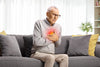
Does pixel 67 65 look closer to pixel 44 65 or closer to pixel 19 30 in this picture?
pixel 44 65

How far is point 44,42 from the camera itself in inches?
127

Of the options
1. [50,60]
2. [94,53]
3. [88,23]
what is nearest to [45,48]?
[50,60]

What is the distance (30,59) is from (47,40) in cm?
35

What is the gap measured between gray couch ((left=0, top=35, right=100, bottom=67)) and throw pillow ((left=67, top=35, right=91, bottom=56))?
12 centimetres

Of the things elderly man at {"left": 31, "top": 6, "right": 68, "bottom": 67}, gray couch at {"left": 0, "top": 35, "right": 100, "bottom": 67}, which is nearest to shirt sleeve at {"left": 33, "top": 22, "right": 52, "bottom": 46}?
elderly man at {"left": 31, "top": 6, "right": 68, "bottom": 67}

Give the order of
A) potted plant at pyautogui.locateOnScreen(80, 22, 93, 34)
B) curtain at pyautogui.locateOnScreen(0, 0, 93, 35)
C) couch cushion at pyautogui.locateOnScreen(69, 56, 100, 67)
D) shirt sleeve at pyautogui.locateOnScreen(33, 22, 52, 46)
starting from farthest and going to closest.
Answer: curtain at pyautogui.locateOnScreen(0, 0, 93, 35), potted plant at pyautogui.locateOnScreen(80, 22, 93, 34), couch cushion at pyautogui.locateOnScreen(69, 56, 100, 67), shirt sleeve at pyautogui.locateOnScreen(33, 22, 52, 46)

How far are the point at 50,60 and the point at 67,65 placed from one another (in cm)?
26

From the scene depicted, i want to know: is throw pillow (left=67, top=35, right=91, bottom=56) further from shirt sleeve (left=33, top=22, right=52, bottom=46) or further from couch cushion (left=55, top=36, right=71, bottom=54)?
shirt sleeve (left=33, top=22, right=52, bottom=46)

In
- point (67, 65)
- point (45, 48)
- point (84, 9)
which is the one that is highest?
point (84, 9)

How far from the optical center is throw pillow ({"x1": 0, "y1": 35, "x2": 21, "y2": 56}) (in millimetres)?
3426

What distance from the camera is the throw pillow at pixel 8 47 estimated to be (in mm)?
3426

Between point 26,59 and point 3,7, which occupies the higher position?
point 3,7

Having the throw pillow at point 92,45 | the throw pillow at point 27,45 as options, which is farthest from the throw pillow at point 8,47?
the throw pillow at point 92,45

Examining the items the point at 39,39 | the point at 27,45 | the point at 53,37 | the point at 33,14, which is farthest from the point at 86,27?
the point at 39,39
